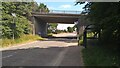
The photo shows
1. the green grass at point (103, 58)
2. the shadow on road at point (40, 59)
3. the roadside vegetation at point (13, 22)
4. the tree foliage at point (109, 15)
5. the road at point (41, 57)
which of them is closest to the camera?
the green grass at point (103, 58)

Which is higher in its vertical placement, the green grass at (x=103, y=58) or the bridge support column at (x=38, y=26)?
the bridge support column at (x=38, y=26)

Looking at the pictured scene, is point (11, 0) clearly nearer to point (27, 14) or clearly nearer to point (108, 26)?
point (27, 14)

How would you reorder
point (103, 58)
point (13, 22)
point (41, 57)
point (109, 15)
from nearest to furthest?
point (103, 58)
point (109, 15)
point (41, 57)
point (13, 22)

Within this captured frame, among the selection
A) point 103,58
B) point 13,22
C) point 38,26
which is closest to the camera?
point 103,58

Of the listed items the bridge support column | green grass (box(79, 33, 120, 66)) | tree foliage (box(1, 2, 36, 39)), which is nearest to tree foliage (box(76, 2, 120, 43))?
green grass (box(79, 33, 120, 66))

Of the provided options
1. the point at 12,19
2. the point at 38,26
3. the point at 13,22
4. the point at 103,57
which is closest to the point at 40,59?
the point at 103,57

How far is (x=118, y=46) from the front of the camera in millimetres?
19703

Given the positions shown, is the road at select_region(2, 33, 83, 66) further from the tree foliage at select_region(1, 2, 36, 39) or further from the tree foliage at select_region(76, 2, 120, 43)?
the tree foliage at select_region(1, 2, 36, 39)

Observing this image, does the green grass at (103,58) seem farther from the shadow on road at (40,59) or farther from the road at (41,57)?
the shadow on road at (40,59)

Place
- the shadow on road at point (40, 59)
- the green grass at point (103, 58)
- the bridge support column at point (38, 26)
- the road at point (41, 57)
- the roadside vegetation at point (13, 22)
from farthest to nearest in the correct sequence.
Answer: the bridge support column at point (38, 26) < the roadside vegetation at point (13, 22) < the road at point (41, 57) < the shadow on road at point (40, 59) < the green grass at point (103, 58)

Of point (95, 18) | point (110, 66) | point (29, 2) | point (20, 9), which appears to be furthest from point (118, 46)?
point (29, 2)

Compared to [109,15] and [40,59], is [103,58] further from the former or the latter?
[40,59]

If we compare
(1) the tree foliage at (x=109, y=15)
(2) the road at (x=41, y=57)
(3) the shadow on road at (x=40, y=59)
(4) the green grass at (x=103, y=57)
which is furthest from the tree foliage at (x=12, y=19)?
(1) the tree foliage at (x=109, y=15)

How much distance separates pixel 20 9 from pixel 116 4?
115 ft
